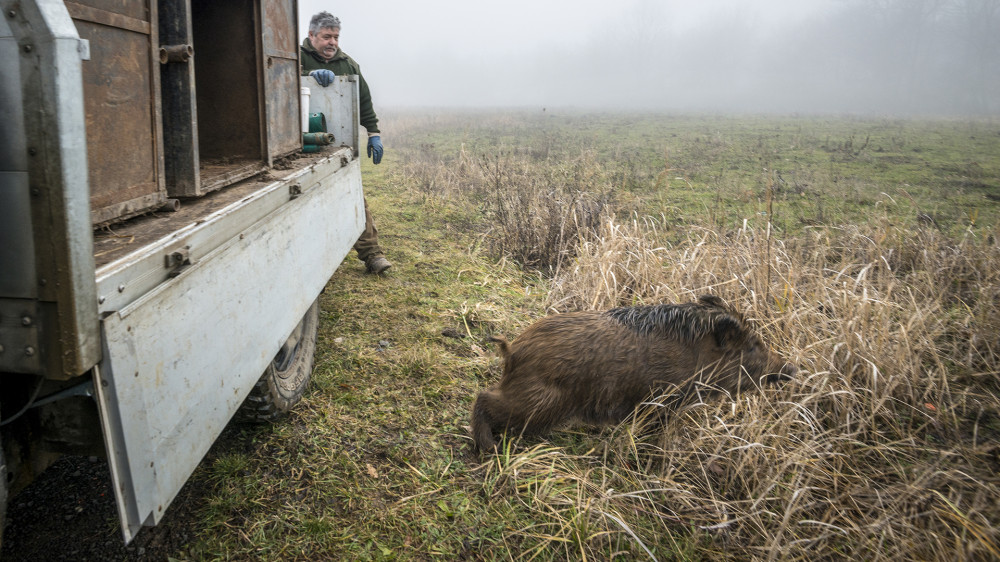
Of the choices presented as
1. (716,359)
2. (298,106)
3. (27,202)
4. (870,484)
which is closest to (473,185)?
(298,106)

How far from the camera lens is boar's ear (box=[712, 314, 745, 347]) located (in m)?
3.17

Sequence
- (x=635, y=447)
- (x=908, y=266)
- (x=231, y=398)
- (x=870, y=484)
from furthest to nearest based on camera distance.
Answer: (x=908, y=266) < (x=635, y=447) < (x=870, y=484) < (x=231, y=398)

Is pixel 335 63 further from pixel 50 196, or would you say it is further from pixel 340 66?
pixel 50 196

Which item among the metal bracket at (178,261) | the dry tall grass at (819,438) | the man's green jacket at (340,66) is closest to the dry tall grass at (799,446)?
the dry tall grass at (819,438)

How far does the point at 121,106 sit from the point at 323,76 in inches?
110

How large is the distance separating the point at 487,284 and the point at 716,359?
2668mm

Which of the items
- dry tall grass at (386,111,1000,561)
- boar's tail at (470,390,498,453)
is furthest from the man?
boar's tail at (470,390,498,453)

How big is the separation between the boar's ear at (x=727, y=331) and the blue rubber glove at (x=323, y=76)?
3432mm

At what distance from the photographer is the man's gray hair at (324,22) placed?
5.30m

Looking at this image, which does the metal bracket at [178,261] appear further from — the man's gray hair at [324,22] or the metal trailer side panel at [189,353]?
the man's gray hair at [324,22]

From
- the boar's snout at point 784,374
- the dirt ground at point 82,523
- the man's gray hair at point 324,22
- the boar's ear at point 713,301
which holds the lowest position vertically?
the dirt ground at point 82,523

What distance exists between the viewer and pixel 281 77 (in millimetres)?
3904

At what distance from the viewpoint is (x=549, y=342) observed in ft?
9.89

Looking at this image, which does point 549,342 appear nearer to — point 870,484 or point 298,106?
point 870,484
